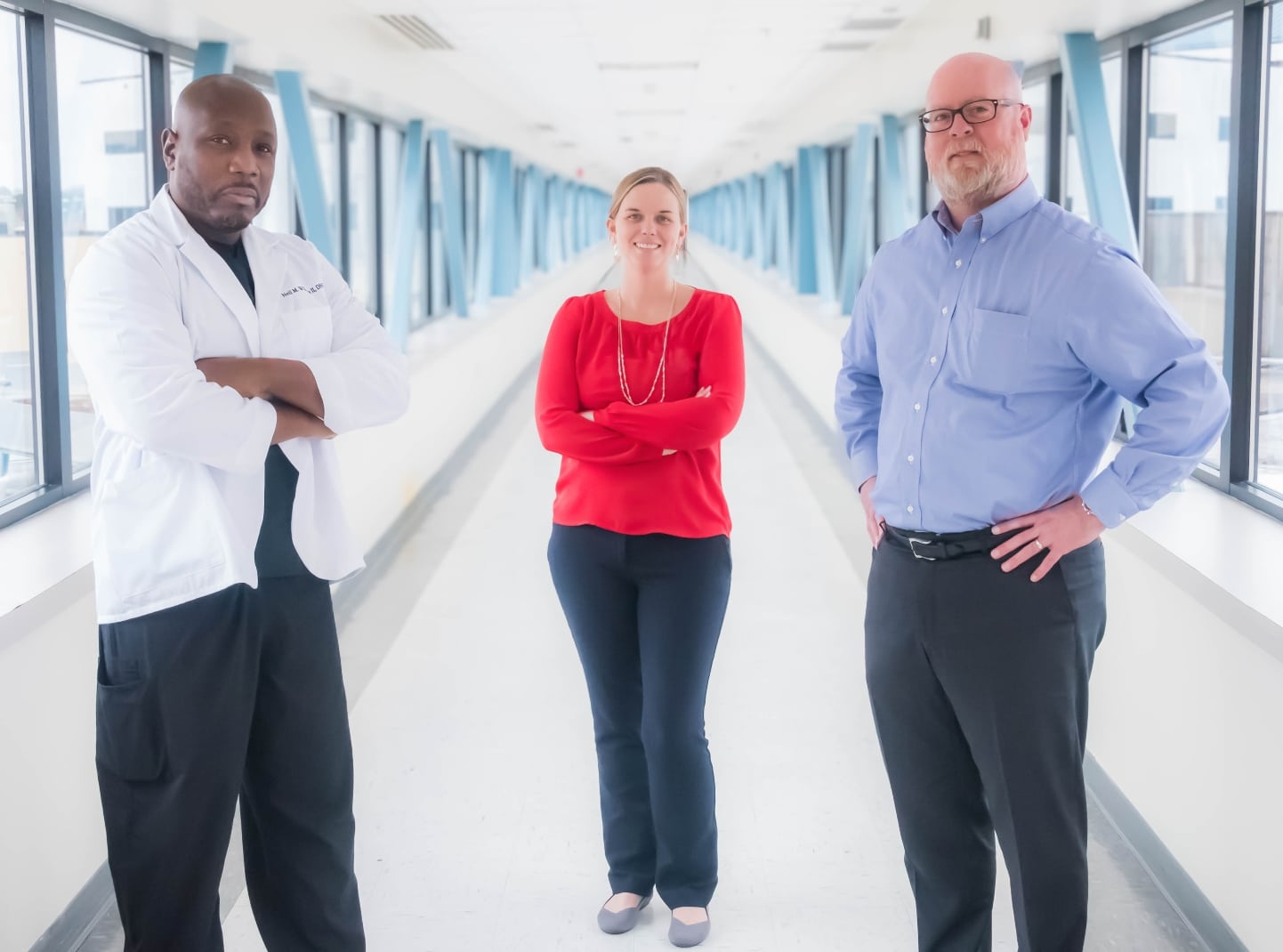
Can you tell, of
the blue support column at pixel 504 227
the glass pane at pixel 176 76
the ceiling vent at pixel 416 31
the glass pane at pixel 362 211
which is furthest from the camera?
the blue support column at pixel 504 227

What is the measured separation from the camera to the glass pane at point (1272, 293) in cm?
363

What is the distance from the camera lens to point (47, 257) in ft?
12.7

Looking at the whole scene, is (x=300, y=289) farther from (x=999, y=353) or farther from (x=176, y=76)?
(x=176, y=76)

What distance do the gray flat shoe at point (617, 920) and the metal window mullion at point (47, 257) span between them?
89.3 inches

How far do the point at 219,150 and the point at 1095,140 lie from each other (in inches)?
138

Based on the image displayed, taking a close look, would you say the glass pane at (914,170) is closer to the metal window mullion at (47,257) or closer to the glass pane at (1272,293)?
the glass pane at (1272,293)

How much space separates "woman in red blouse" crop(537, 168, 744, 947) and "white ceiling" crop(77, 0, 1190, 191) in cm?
233

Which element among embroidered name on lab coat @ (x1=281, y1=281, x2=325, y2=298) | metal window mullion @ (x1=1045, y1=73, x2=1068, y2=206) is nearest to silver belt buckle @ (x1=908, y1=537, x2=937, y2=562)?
embroidered name on lab coat @ (x1=281, y1=281, x2=325, y2=298)

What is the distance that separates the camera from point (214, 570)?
6.56ft

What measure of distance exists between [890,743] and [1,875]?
1718 mm

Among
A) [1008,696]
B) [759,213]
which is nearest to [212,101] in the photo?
[1008,696]

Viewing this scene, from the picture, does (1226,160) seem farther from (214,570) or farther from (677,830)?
(214,570)

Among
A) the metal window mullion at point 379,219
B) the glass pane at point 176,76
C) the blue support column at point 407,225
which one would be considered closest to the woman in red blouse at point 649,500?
the glass pane at point 176,76

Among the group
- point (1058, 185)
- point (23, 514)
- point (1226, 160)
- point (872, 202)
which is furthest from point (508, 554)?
point (872, 202)
